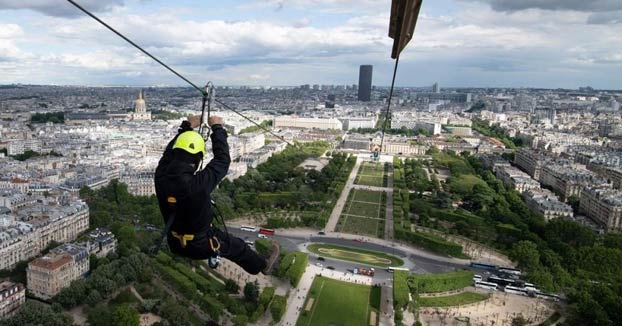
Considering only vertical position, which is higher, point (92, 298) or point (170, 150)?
point (170, 150)

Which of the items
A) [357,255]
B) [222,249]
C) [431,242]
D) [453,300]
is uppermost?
[222,249]

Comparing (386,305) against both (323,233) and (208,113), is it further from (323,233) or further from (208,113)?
(208,113)

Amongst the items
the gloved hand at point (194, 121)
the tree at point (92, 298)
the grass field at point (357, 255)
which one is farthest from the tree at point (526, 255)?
the gloved hand at point (194, 121)

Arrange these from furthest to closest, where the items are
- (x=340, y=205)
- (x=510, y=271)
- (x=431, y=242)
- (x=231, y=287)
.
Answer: (x=340, y=205) < (x=431, y=242) < (x=510, y=271) < (x=231, y=287)

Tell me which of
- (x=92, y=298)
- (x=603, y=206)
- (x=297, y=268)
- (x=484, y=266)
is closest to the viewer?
(x=92, y=298)

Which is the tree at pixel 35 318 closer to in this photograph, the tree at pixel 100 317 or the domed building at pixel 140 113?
the tree at pixel 100 317

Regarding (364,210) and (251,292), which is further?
(364,210)

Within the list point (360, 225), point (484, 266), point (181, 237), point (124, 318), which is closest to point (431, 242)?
point (484, 266)
